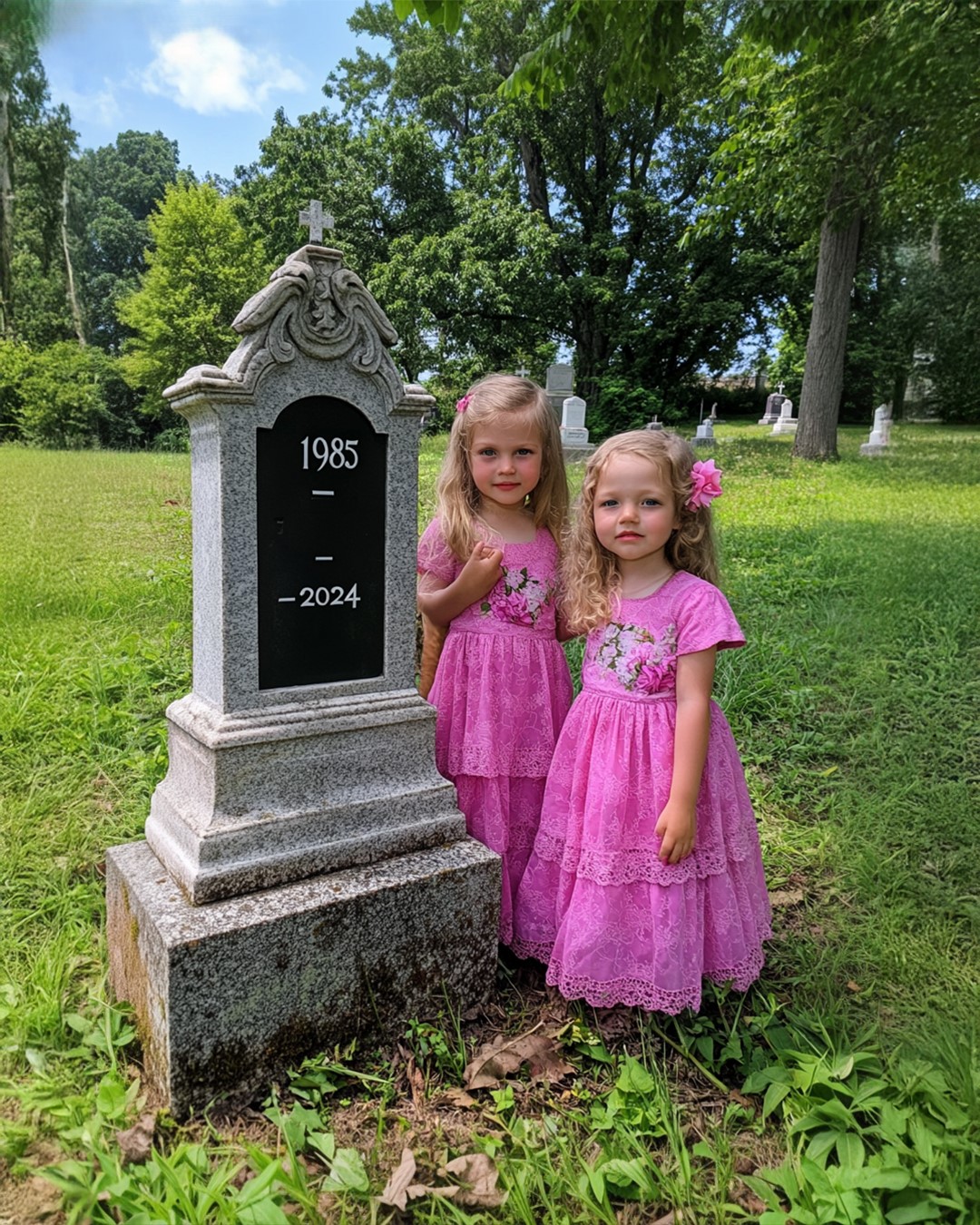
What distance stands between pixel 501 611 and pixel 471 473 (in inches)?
16.6

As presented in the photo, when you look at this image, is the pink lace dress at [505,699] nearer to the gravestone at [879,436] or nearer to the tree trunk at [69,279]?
the gravestone at [879,436]

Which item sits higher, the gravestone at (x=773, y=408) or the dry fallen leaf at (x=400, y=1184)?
the gravestone at (x=773, y=408)

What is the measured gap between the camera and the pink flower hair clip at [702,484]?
202cm

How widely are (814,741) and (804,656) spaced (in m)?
0.84

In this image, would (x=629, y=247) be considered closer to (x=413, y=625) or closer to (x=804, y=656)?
(x=804, y=656)

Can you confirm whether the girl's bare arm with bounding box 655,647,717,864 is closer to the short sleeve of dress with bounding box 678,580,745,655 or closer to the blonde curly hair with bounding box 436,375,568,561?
the short sleeve of dress with bounding box 678,580,745,655

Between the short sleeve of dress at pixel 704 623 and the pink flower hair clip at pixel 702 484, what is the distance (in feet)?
0.76

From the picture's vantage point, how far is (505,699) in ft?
7.39

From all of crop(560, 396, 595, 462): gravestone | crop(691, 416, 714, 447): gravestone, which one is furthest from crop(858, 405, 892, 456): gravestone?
crop(560, 396, 595, 462): gravestone

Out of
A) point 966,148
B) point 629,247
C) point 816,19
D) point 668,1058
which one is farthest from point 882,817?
point 629,247

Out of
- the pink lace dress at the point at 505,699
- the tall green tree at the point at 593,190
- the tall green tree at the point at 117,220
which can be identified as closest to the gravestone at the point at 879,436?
the tall green tree at the point at 593,190

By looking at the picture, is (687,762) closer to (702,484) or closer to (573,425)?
(702,484)

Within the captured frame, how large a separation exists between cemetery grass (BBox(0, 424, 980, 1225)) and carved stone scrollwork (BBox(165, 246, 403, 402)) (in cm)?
163

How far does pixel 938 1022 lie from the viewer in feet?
6.56
